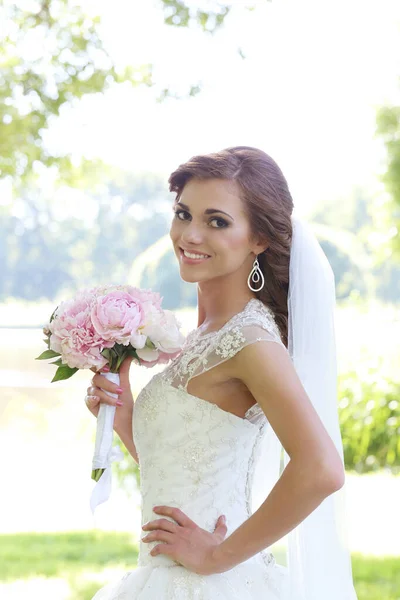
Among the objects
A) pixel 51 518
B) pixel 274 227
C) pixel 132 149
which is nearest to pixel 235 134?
pixel 132 149

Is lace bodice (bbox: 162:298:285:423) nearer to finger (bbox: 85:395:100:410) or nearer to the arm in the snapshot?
the arm

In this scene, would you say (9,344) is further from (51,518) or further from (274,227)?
(274,227)

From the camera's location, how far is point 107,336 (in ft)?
6.33

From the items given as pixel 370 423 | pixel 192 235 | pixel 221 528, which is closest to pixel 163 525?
pixel 221 528

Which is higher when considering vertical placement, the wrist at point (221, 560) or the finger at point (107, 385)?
the finger at point (107, 385)

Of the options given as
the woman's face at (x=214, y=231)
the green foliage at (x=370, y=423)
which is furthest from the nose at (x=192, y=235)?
Answer: the green foliage at (x=370, y=423)

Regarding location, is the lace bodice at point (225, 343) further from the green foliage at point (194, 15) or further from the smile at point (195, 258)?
the green foliage at point (194, 15)

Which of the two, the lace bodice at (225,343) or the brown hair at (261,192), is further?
the brown hair at (261,192)

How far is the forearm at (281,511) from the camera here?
1744 mm

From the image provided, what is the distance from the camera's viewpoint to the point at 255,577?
2.04 meters

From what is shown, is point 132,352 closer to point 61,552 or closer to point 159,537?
point 159,537

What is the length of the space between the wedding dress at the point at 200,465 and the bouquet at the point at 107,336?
0.09 m

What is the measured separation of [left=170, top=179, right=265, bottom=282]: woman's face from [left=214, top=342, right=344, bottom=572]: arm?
315 mm

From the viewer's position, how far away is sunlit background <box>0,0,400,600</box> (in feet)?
19.7
